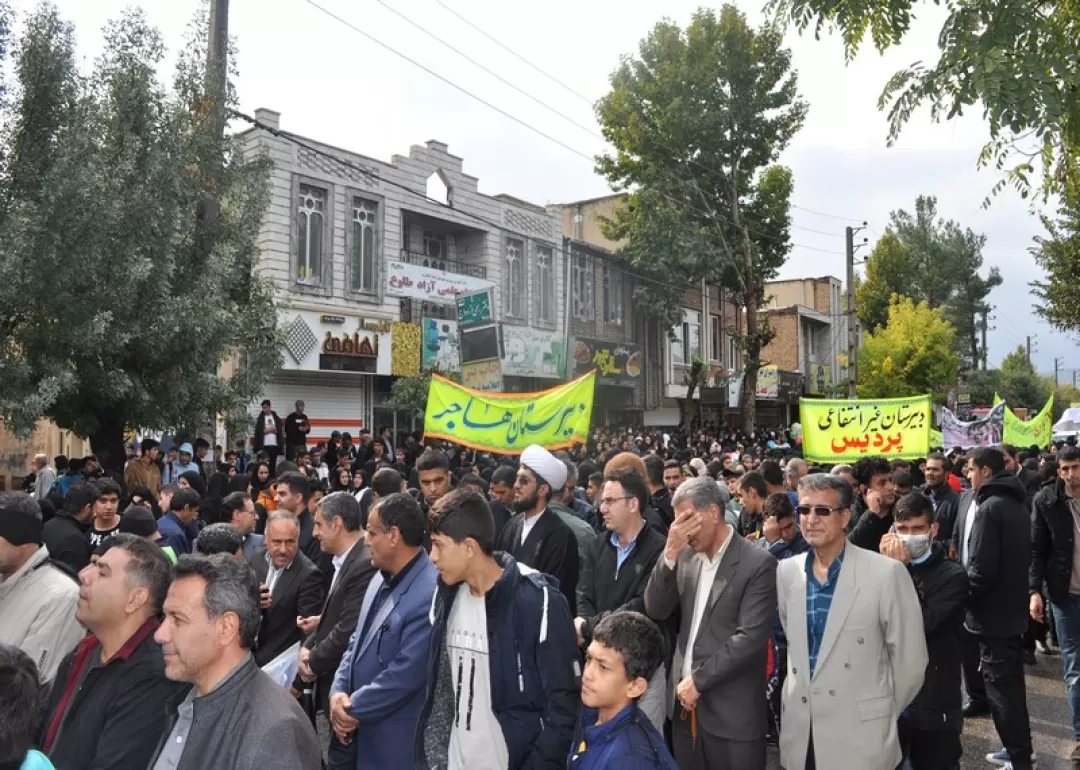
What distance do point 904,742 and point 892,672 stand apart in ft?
3.04

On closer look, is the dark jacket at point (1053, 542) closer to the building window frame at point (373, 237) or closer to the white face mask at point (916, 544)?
the white face mask at point (916, 544)

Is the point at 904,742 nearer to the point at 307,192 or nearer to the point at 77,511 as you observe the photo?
the point at 77,511

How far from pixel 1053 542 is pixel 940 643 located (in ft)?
6.99

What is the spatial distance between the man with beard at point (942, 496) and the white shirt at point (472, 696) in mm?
5767

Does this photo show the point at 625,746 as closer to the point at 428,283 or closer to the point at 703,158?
the point at 428,283

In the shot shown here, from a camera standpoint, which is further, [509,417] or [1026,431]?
[1026,431]

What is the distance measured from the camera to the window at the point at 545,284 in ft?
86.1

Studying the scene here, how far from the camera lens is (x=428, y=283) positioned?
70.3 ft

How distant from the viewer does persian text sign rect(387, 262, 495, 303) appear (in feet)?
68.1

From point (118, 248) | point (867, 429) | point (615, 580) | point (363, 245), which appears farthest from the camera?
point (363, 245)

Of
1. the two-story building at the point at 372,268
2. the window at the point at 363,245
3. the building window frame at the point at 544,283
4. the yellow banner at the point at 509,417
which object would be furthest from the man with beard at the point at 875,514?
the building window frame at the point at 544,283

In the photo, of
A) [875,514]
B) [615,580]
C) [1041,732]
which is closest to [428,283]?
[875,514]

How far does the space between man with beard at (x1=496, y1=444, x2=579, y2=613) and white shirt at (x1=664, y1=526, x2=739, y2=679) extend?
4.33 feet

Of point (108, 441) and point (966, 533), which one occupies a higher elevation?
point (108, 441)
